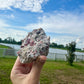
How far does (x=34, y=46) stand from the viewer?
1188 mm

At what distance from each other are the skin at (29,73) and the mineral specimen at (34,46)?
0.07 meters

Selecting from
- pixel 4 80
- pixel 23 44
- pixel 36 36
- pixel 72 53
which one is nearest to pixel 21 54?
pixel 23 44

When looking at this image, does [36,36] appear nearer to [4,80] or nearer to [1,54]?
[4,80]

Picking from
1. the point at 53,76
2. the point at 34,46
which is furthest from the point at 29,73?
the point at 53,76

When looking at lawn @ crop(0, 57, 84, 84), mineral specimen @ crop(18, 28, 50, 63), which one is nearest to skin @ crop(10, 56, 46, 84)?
mineral specimen @ crop(18, 28, 50, 63)

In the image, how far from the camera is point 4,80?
4.95 m

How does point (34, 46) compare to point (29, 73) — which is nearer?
point (29, 73)

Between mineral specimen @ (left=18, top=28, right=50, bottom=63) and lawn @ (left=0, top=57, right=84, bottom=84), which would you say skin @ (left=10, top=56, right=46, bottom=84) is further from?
lawn @ (left=0, top=57, right=84, bottom=84)

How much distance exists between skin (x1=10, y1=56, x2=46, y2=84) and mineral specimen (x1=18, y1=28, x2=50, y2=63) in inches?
2.8

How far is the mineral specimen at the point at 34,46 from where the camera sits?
1.14m

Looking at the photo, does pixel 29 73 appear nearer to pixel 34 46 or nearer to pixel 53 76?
pixel 34 46

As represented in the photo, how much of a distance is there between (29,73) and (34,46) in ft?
0.89

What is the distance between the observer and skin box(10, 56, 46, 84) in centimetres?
102

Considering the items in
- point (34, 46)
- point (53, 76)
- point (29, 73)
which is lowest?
point (53, 76)
